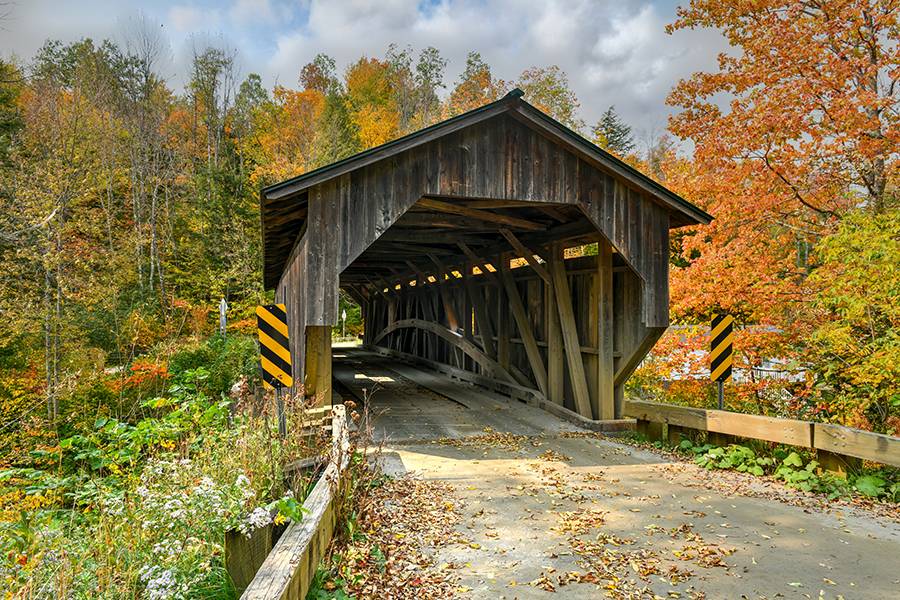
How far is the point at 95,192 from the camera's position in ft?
76.3

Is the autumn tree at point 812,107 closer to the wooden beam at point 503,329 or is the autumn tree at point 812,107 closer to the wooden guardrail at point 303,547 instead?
the wooden beam at point 503,329

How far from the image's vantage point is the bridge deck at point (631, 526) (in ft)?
11.6

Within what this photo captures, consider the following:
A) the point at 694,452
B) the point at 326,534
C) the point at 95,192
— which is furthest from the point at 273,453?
the point at 95,192

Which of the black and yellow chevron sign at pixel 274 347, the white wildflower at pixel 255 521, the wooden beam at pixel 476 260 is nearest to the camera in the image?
the white wildflower at pixel 255 521

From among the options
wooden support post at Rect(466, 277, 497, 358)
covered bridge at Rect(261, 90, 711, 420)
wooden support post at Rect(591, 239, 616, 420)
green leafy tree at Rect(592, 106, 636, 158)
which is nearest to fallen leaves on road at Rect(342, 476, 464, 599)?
covered bridge at Rect(261, 90, 711, 420)

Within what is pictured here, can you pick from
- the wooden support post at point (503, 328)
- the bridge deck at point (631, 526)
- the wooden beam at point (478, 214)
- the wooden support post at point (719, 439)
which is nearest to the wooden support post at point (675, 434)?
the wooden support post at point (719, 439)

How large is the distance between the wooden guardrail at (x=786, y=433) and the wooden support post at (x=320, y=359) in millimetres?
4334

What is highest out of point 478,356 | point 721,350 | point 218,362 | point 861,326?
point 861,326

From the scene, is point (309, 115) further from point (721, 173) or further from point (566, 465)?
point (566, 465)

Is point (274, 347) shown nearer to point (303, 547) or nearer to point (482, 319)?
point (303, 547)

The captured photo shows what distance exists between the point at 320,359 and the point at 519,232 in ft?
14.7

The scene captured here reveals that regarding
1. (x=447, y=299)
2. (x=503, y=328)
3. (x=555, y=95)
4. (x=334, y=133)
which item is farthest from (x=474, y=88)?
(x=503, y=328)

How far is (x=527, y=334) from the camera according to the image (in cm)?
988

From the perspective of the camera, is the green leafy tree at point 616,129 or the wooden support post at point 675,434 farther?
the green leafy tree at point 616,129
